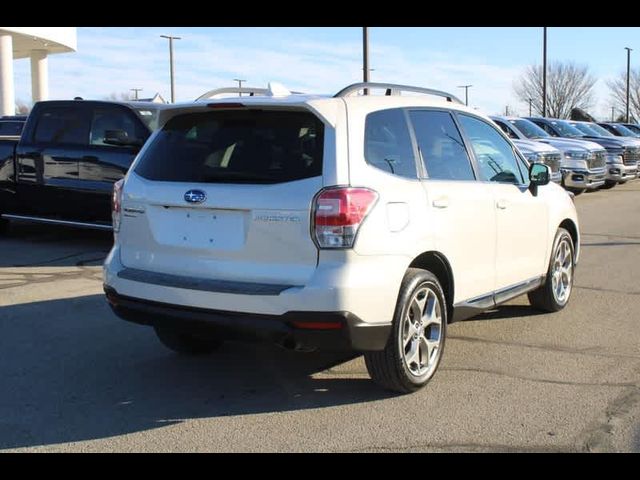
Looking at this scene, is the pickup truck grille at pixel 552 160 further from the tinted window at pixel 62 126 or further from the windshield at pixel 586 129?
the tinted window at pixel 62 126

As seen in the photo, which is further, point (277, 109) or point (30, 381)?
point (30, 381)

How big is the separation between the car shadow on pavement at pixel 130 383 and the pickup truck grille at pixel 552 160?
11532 mm

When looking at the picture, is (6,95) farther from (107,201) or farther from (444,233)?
(444,233)

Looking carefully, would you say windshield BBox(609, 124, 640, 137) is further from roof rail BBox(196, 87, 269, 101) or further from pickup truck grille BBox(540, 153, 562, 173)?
roof rail BBox(196, 87, 269, 101)

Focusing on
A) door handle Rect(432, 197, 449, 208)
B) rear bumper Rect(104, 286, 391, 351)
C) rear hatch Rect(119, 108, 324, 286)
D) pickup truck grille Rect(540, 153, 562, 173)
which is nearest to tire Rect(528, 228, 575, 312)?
door handle Rect(432, 197, 449, 208)

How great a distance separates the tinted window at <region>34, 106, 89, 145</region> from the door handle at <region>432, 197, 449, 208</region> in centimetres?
642

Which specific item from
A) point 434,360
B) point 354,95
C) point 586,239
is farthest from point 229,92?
Result: point 586,239

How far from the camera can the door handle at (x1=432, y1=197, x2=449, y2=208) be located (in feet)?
15.2

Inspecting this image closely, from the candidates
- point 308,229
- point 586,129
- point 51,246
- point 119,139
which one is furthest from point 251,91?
point 586,129

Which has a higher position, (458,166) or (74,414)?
(458,166)

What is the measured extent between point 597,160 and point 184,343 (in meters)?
15.1

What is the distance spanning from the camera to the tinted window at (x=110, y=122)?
9.56 meters

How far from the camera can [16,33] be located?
1599 inches
